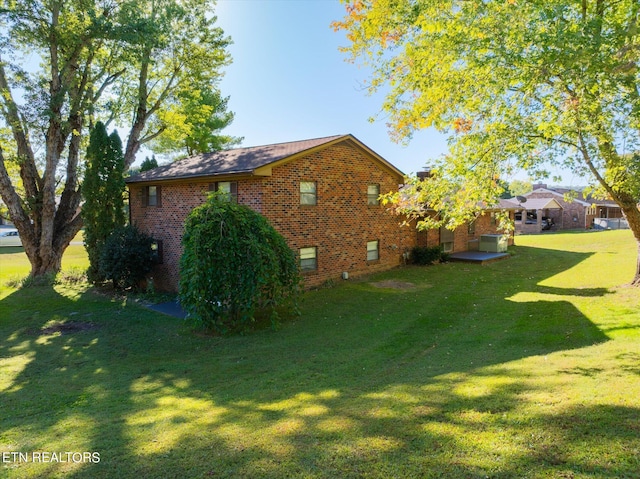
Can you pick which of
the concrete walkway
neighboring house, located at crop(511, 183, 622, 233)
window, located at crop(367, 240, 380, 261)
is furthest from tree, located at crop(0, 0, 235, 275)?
neighboring house, located at crop(511, 183, 622, 233)

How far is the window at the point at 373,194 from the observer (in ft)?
55.1

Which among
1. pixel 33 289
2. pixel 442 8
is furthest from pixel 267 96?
pixel 33 289

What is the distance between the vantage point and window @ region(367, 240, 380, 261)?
16938 mm

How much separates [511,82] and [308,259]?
8.60 meters

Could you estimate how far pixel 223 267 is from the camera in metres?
9.60

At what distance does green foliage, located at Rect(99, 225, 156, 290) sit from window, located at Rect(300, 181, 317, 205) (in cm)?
634

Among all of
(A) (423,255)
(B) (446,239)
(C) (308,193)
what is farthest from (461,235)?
(C) (308,193)

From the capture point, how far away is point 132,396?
6145mm

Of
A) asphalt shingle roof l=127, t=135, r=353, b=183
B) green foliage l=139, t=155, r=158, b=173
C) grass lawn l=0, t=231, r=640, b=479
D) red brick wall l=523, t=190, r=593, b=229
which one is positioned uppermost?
green foliage l=139, t=155, r=158, b=173

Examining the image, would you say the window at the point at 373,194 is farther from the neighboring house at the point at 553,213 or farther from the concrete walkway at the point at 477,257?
the neighboring house at the point at 553,213

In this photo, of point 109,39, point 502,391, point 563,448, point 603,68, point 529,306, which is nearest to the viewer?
point 563,448

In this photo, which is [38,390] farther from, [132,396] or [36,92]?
[36,92]

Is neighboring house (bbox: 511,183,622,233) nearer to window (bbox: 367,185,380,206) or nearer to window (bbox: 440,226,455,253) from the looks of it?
window (bbox: 440,226,455,253)

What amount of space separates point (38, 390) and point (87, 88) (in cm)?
1617
